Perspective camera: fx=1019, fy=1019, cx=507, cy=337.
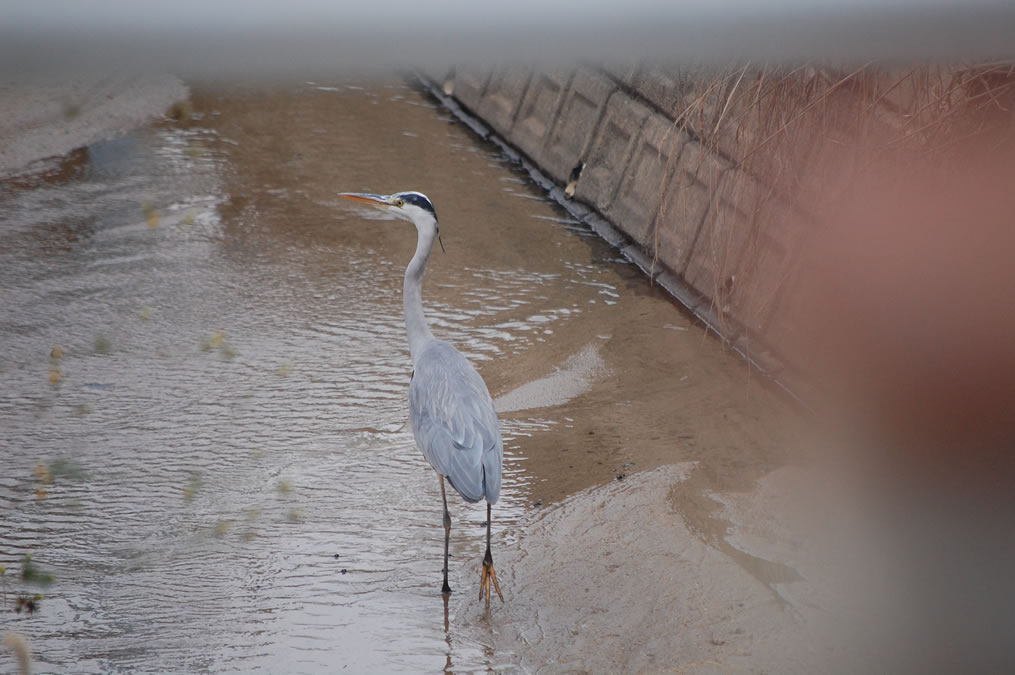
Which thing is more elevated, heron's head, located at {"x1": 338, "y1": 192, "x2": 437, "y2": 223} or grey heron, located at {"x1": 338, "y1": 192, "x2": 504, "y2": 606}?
heron's head, located at {"x1": 338, "y1": 192, "x2": 437, "y2": 223}

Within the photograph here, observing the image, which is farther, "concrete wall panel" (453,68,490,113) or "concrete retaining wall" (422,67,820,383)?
"concrete wall panel" (453,68,490,113)

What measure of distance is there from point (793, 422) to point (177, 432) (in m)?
3.27

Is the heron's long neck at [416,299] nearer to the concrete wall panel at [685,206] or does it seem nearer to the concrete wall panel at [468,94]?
the concrete wall panel at [685,206]

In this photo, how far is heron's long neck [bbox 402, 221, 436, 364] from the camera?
4969 millimetres

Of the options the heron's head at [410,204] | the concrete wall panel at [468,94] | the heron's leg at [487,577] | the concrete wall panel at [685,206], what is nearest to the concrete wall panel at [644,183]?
the concrete wall panel at [685,206]

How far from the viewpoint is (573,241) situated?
8.02 m

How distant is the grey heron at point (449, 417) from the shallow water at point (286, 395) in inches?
18.8

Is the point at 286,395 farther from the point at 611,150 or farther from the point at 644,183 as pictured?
the point at 611,150

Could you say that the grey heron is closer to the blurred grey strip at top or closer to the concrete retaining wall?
the concrete retaining wall

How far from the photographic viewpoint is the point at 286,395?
18.8 ft

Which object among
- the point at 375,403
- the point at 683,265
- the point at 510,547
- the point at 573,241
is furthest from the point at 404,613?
the point at 573,241

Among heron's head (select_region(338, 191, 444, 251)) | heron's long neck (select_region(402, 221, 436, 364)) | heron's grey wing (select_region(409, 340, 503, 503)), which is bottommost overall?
heron's grey wing (select_region(409, 340, 503, 503))

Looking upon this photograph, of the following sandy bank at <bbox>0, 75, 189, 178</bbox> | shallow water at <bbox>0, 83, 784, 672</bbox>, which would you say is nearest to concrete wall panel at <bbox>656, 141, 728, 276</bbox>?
shallow water at <bbox>0, 83, 784, 672</bbox>

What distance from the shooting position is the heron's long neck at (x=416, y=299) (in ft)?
16.3
